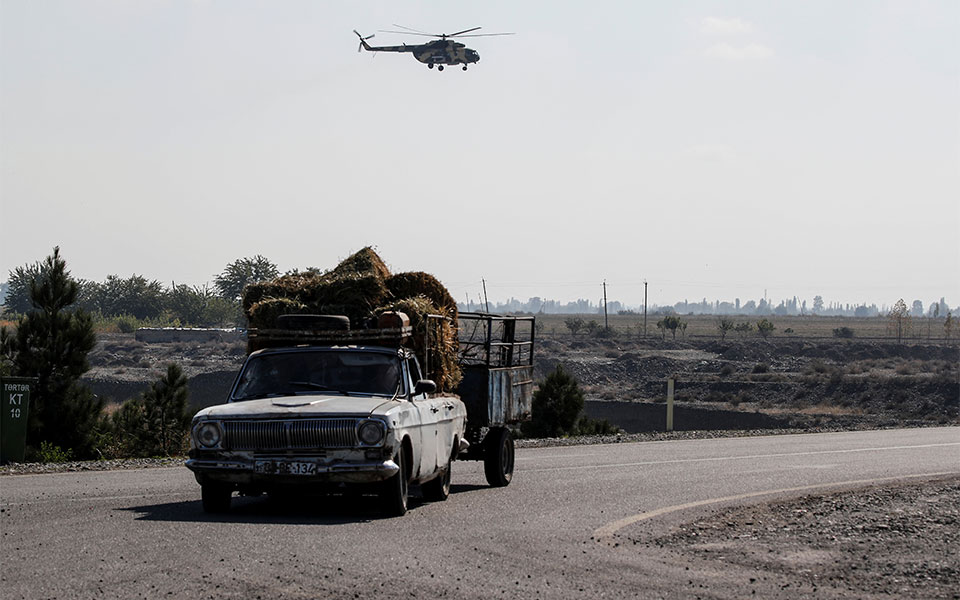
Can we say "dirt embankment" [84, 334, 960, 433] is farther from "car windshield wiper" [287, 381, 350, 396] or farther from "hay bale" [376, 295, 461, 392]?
"car windshield wiper" [287, 381, 350, 396]

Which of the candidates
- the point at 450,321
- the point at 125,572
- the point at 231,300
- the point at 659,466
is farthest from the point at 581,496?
the point at 231,300

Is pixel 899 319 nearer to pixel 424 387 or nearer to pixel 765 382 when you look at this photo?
pixel 765 382

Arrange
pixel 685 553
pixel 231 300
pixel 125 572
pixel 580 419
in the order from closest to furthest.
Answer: pixel 125 572 → pixel 685 553 → pixel 580 419 → pixel 231 300

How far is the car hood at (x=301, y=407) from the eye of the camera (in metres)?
12.1

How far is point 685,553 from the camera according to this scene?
1023 cm

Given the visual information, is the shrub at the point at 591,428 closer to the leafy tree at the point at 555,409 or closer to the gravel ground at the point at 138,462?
the leafy tree at the point at 555,409

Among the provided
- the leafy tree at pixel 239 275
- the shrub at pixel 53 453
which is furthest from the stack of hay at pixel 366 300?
the leafy tree at pixel 239 275

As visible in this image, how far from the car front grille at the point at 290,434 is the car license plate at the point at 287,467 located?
15cm

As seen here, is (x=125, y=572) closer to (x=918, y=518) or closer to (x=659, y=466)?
(x=918, y=518)

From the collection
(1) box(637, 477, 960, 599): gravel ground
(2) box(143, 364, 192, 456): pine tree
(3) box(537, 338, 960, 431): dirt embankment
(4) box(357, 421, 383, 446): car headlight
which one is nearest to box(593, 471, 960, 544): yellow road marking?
(1) box(637, 477, 960, 599): gravel ground

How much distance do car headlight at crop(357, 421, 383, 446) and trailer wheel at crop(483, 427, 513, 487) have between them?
13.9 feet

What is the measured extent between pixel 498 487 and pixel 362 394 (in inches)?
148

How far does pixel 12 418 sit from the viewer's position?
20.5 m

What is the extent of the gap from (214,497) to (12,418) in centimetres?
950
